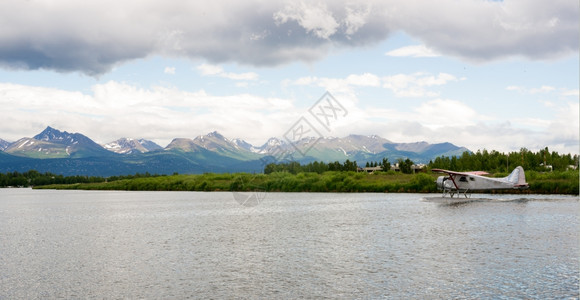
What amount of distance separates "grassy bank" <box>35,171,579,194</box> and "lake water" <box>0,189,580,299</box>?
52.3 meters

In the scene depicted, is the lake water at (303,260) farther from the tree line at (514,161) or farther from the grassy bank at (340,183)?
the tree line at (514,161)

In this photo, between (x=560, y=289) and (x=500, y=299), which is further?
(x=560, y=289)

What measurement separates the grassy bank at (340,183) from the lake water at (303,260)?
5229 centimetres

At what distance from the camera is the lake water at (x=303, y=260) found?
20.6m

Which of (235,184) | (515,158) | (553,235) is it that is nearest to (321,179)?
(235,184)

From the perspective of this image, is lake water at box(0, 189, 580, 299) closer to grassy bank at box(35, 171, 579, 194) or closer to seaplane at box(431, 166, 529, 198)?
seaplane at box(431, 166, 529, 198)

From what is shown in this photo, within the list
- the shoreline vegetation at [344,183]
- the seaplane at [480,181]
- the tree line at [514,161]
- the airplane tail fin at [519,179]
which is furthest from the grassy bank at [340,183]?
the tree line at [514,161]

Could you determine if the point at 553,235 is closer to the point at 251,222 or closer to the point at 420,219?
the point at 420,219

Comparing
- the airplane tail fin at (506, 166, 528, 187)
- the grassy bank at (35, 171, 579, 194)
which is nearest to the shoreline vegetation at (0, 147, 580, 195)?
the grassy bank at (35, 171, 579, 194)

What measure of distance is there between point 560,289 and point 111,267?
21193 mm

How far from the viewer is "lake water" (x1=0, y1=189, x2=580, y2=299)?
2059 cm

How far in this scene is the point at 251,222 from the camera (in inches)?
2044

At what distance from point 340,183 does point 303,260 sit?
100288 millimetres

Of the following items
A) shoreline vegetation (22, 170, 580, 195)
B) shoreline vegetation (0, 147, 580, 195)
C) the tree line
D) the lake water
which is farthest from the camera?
the tree line
